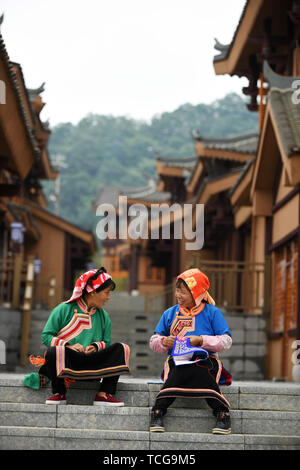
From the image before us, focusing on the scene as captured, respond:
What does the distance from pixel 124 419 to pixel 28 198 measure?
84.6 ft

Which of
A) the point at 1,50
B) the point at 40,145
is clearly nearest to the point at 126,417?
the point at 1,50

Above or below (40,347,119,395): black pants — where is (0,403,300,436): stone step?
below

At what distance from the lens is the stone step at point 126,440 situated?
641 centimetres

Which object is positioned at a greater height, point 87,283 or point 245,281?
point 245,281

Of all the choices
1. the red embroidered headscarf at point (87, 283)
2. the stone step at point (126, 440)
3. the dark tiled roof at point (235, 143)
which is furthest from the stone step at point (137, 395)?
the dark tiled roof at point (235, 143)

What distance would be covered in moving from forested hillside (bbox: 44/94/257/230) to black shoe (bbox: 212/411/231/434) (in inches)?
3177

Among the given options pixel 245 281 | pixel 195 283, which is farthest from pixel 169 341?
pixel 245 281

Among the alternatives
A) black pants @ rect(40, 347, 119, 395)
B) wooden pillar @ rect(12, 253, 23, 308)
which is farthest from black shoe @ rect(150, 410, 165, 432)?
wooden pillar @ rect(12, 253, 23, 308)

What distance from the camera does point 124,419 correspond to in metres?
6.76

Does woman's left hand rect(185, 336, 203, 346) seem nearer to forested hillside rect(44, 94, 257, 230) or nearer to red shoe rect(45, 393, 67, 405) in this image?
red shoe rect(45, 393, 67, 405)

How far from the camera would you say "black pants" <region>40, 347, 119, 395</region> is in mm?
6965

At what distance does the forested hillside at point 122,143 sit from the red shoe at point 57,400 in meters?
80.2

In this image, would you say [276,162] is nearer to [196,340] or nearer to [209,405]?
[196,340]

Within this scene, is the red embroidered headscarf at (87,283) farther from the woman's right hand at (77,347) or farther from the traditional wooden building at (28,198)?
the traditional wooden building at (28,198)
